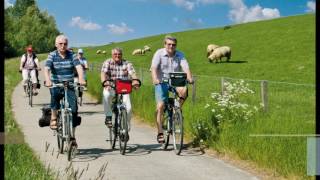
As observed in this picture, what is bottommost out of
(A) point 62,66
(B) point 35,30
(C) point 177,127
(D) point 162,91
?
(C) point 177,127

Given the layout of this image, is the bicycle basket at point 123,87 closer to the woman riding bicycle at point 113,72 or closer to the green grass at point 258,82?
the woman riding bicycle at point 113,72

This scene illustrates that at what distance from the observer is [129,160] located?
9.62 m

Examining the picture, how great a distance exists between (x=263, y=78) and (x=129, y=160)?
28738 mm

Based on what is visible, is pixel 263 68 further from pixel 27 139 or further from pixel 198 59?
pixel 27 139

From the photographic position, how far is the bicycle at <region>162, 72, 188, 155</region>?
10.2m

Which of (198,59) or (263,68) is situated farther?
(198,59)

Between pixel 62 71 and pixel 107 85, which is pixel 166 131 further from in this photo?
pixel 62 71

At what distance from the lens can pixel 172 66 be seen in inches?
413

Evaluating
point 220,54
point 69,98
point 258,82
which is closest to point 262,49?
point 220,54

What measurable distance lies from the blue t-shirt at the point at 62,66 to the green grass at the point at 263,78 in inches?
109

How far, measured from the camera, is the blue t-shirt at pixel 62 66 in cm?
967

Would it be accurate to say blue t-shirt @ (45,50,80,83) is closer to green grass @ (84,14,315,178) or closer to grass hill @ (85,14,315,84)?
green grass @ (84,14,315,178)

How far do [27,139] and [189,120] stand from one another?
10.8ft

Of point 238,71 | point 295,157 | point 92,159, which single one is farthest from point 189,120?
point 238,71
